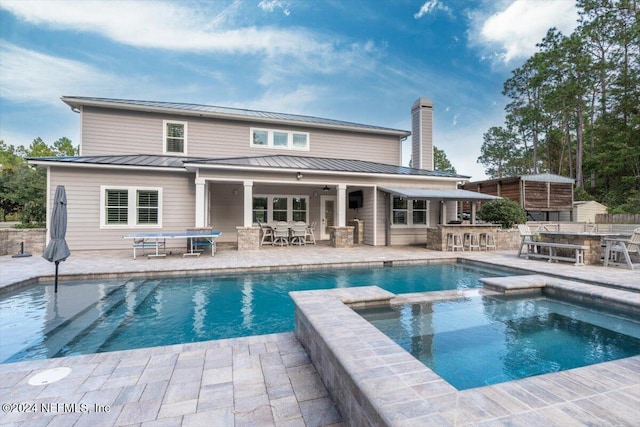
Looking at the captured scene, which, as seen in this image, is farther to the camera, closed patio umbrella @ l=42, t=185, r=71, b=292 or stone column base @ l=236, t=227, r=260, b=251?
stone column base @ l=236, t=227, r=260, b=251

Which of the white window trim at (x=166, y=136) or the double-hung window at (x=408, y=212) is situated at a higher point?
the white window trim at (x=166, y=136)

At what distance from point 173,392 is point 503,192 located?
69.9ft

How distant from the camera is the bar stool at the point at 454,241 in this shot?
10875 mm

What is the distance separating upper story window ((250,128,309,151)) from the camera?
13.1 meters

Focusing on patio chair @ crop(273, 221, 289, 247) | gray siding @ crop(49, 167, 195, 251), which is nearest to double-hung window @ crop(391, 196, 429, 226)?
patio chair @ crop(273, 221, 289, 247)

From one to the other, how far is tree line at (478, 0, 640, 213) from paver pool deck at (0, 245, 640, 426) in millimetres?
23625

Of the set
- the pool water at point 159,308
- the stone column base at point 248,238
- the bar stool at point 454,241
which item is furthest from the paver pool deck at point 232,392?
the bar stool at point 454,241

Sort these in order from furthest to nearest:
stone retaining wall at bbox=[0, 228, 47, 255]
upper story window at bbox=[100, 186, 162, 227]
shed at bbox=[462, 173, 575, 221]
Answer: shed at bbox=[462, 173, 575, 221] < upper story window at bbox=[100, 186, 162, 227] < stone retaining wall at bbox=[0, 228, 47, 255]

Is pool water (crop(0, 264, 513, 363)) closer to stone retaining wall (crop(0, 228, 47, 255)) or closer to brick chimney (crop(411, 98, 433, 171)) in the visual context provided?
stone retaining wall (crop(0, 228, 47, 255))

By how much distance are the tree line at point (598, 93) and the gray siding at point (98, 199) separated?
82.9ft

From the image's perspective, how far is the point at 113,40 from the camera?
1534 cm

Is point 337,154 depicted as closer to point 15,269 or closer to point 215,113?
point 215,113

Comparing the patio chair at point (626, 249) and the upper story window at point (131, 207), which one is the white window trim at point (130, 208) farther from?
the patio chair at point (626, 249)

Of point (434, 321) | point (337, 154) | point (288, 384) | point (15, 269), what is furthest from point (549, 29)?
point (15, 269)
